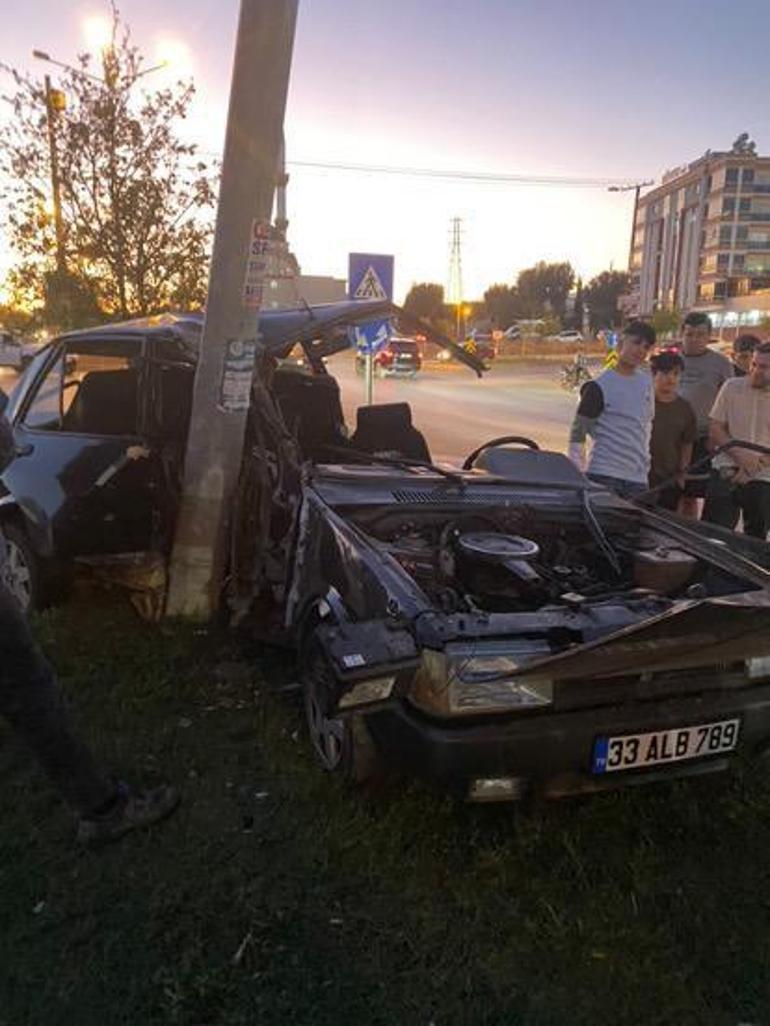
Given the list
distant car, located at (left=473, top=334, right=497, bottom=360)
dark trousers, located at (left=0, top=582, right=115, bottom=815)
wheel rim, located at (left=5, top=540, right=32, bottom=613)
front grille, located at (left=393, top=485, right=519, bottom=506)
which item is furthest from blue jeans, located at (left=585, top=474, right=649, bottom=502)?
distant car, located at (left=473, top=334, right=497, bottom=360)

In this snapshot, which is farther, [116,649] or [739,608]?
[116,649]

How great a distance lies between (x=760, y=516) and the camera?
5.55 meters

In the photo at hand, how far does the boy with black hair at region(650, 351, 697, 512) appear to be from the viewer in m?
5.78

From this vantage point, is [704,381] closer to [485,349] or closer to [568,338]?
[485,349]

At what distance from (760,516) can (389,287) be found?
6.80 m

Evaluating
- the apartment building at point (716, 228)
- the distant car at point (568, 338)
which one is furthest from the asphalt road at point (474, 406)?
the apartment building at point (716, 228)

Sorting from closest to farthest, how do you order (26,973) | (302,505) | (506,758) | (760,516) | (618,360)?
(26,973) < (506,758) < (302,505) < (618,360) < (760,516)

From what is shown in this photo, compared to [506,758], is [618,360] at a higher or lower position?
higher

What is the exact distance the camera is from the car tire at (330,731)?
113 inches

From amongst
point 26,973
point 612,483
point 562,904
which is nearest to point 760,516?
point 612,483

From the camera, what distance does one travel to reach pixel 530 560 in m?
3.35

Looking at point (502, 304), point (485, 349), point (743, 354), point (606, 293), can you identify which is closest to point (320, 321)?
point (743, 354)

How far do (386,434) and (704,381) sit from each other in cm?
271

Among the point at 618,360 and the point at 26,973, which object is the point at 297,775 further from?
the point at 618,360
